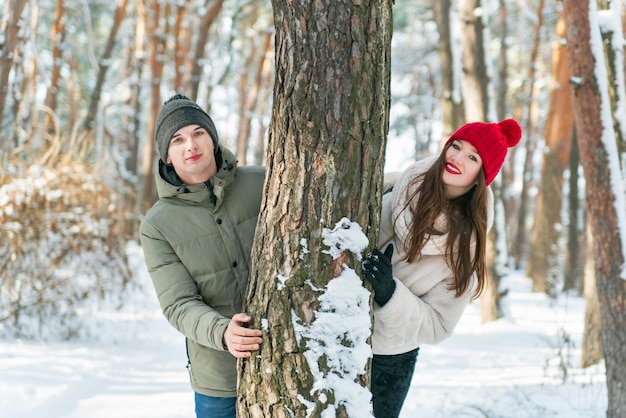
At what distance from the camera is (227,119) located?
26391mm

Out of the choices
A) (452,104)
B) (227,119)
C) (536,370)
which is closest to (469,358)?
(536,370)

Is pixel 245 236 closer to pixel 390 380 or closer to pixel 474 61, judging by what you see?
pixel 390 380

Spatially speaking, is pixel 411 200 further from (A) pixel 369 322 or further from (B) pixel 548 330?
(B) pixel 548 330

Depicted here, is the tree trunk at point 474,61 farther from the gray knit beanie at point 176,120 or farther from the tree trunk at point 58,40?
the tree trunk at point 58,40

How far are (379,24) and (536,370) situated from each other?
4.87m

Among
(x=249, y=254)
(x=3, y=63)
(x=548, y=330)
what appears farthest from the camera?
(x=548, y=330)

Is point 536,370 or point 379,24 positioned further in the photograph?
point 536,370

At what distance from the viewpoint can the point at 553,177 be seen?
1151 cm

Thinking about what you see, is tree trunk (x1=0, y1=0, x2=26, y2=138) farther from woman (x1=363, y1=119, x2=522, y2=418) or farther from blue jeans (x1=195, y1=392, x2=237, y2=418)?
woman (x1=363, y1=119, x2=522, y2=418)

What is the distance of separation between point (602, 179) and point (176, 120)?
2.96m

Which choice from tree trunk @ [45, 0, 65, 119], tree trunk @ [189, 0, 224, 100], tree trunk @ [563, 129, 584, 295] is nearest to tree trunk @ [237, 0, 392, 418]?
tree trunk @ [189, 0, 224, 100]

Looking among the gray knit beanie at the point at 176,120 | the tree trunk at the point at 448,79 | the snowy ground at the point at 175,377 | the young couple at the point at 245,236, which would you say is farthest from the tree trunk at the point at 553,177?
the gray knit beanie at the point at 176,120

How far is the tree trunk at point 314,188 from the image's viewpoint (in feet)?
6.44

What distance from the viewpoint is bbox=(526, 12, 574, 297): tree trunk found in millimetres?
11337
